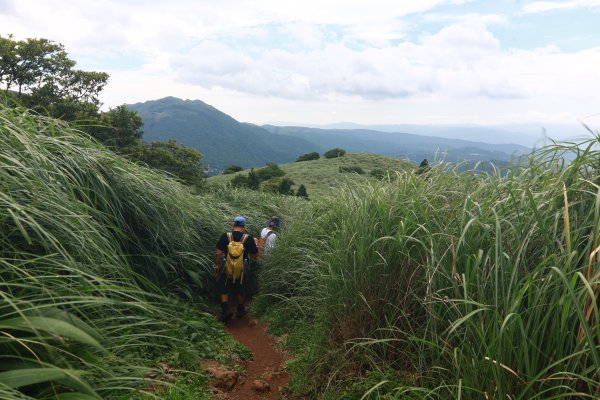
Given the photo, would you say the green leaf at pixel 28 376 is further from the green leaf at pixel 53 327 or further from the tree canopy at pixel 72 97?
the tree canopy at pixel 72 97

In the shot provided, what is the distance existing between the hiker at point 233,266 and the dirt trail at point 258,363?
0.26 metres

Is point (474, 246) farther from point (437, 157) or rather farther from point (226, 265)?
point (226, 265)

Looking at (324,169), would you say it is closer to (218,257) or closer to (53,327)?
(218,257)

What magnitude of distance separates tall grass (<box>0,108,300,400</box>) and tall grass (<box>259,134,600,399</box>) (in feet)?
5.07

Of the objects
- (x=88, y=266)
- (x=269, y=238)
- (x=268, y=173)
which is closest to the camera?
A: (x=88, y=266)

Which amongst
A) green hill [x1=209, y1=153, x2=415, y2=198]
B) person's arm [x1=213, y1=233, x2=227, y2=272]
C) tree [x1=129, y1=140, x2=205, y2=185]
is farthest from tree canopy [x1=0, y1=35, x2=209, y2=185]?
person's arm [x1=213, y1=233, x2=227, y2=272]

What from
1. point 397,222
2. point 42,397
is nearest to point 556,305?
point 397,222

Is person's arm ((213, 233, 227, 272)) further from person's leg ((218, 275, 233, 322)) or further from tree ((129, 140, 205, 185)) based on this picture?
tree ((129, 140, 205, 185))

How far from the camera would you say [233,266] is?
5.96m

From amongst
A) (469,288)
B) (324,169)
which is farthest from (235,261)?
(324,169)

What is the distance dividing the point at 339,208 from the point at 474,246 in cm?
250

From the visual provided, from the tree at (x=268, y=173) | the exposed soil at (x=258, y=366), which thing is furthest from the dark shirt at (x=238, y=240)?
the tree at (x=268, y=173)

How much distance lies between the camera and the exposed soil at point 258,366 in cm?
397

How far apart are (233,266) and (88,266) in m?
3.14
